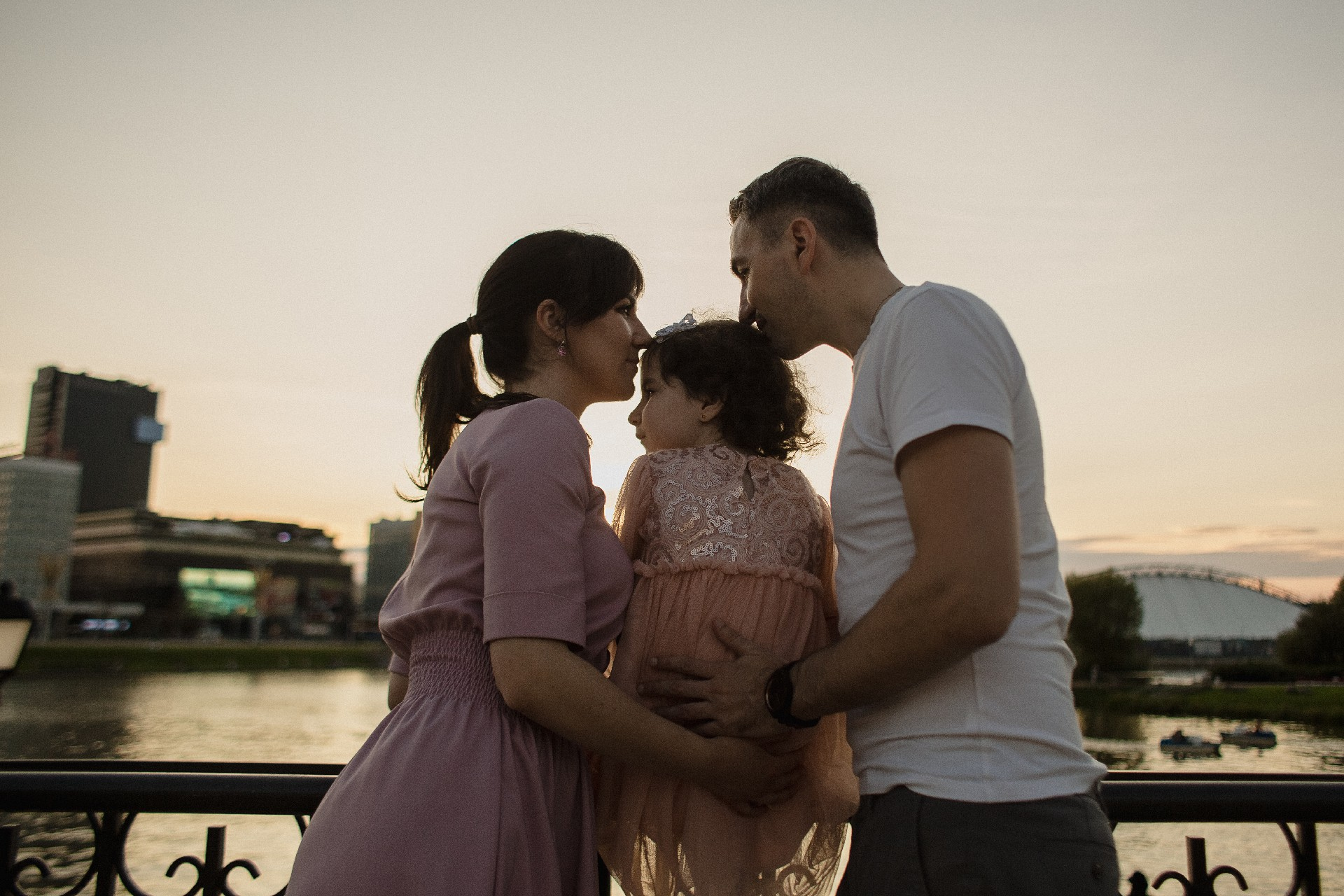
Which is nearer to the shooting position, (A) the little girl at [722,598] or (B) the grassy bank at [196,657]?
(A) the little girl at [722,598]

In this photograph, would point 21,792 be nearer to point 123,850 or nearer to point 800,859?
point 123,850

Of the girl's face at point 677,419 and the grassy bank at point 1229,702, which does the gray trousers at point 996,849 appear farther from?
the grassy bank at point 1229,702

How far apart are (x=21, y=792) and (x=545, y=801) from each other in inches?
36.1

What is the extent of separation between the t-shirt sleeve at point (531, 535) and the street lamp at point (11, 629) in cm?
248

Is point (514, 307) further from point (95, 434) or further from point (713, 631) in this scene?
point (95, 434)

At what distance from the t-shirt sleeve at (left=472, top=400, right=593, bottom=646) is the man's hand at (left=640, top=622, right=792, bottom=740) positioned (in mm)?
189

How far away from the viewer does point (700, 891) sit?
1.39 m

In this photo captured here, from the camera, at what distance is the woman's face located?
159cm

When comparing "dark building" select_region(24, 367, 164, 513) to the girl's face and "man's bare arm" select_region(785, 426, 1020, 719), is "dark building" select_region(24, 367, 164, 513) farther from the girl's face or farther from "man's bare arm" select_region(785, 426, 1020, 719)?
"man's bare arm" select_region(785, 426, 1020, 719)

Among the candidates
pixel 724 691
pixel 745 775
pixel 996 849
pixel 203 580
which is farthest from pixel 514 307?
pixel 203 580

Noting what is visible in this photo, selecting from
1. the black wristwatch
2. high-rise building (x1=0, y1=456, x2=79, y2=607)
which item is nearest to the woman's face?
the black wristwatch

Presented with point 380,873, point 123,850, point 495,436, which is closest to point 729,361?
point 495,436

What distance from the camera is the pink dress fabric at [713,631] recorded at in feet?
4.65

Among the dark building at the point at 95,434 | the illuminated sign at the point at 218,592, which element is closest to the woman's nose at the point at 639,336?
the illuminated sign at the point at 218,592
